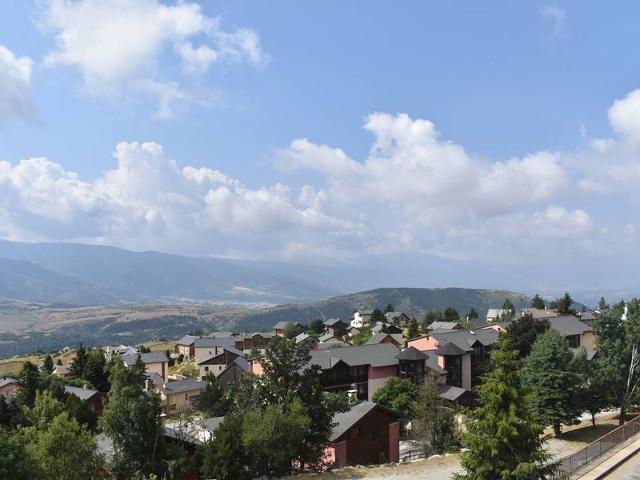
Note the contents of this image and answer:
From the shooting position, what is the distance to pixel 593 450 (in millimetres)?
25047

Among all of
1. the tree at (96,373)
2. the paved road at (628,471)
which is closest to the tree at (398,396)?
the paved road at (628,471)

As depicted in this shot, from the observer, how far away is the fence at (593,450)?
22.6 m

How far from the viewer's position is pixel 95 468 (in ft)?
67.5

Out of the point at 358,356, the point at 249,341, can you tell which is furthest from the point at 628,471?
the point at 249,341

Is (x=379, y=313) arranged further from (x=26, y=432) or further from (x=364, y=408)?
(x=26, y=432)

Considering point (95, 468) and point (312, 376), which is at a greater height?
point (312, 376)

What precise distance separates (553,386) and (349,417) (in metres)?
12.9

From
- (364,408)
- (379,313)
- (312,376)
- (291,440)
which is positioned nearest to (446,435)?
(364,408)

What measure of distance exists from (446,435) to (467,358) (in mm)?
28007

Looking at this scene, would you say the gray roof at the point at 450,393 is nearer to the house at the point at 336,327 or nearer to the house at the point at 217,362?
the house at the point at 217,362

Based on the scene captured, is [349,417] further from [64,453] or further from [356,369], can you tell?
[356,369]

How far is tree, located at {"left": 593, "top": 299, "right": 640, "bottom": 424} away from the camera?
113 ft

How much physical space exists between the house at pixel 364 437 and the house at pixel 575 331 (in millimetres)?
43399

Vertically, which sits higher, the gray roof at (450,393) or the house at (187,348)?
the gray roof at (450,393)
